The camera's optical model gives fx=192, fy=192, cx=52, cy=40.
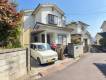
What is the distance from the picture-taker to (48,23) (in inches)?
1201

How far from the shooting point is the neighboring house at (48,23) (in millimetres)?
26406

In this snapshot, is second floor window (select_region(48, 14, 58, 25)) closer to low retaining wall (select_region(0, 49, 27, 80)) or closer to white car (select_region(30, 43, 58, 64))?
white car (select_region(30, 43, 58, 64))

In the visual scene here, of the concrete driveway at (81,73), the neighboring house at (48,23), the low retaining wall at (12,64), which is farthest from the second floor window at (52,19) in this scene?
the low retaining wall at (12,64)

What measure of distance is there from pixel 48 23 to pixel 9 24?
1958cm

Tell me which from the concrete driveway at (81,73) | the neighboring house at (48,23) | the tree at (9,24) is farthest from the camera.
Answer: the neighboring house at (48,23)

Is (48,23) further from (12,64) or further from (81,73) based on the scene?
(12,64)

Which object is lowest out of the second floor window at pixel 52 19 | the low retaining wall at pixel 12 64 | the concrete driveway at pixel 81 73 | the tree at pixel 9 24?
the concrete driveway at pixel 81 73

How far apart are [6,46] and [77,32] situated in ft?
115

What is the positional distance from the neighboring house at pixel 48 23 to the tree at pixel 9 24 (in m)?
13.3

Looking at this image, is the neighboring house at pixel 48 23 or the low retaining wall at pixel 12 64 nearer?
the low retaining wall at pixel 12 64

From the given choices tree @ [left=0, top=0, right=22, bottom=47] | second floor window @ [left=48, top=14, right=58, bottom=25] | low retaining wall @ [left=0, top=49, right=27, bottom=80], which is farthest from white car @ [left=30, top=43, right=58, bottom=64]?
second floor window @ [left=48, top=14, right=58, bottom=25]

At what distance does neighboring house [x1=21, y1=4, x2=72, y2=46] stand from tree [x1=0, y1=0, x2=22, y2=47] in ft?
43.8

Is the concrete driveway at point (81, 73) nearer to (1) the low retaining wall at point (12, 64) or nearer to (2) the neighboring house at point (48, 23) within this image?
(1) the low retaining wall at point (12, 64)

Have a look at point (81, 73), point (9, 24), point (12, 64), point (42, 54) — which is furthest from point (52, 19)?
point (12, 64)
